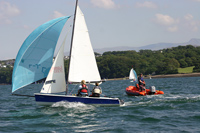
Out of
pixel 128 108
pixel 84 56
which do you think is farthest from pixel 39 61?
pixel 128 108

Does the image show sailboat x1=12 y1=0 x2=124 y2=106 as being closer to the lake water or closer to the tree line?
the lake water

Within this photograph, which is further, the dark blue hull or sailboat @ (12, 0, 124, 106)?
the dark blue hull

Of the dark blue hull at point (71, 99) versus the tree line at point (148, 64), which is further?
the tree line at point (148, 64)

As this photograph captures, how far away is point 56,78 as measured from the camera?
19.6m

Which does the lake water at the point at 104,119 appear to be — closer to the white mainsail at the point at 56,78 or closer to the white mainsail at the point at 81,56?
the white mainsail at the point at 56,78

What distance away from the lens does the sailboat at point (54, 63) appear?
18703 millimetres

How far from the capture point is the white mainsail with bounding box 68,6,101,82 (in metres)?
19.6

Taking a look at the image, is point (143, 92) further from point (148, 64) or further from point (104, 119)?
point (148, 64)

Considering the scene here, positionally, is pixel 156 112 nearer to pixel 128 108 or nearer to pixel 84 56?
pixel 128 108

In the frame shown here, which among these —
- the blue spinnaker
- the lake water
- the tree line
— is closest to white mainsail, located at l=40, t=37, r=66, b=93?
the blue spinnaker

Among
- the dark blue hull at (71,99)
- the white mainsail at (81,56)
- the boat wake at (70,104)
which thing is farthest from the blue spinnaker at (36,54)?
the boat wake at (70,104)

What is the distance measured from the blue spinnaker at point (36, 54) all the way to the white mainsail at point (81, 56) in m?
1.15

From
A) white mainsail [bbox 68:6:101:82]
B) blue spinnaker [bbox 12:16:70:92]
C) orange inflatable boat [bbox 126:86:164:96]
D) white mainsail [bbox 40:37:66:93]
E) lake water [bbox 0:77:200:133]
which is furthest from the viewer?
orange inflatable boat [bbox 126:86:164:96]

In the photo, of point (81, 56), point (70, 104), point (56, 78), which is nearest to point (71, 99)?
point (70, 104)
